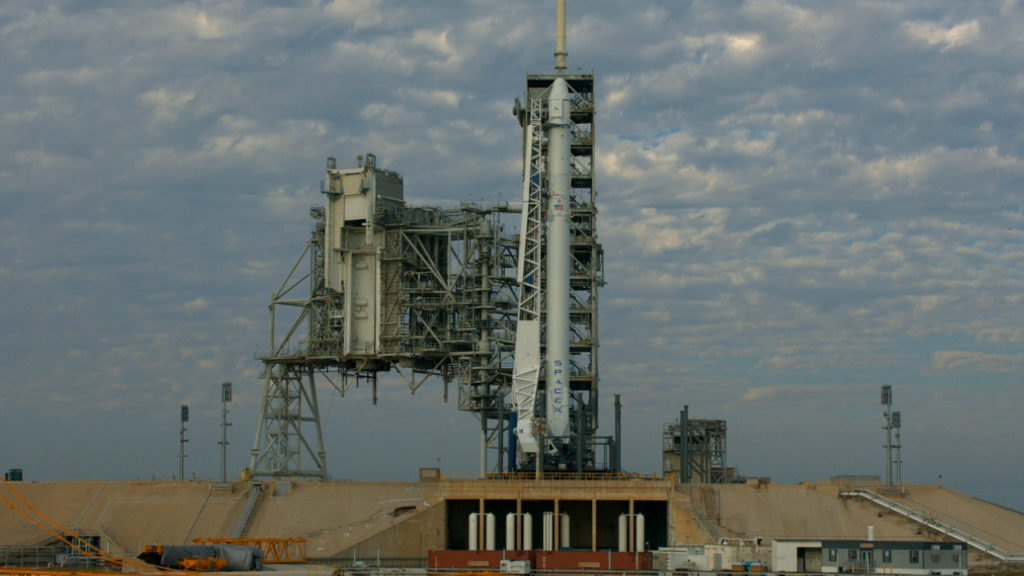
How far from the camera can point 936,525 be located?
83.8 meters

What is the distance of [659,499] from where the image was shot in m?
89.0

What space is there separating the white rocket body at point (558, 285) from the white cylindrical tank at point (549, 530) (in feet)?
20.7

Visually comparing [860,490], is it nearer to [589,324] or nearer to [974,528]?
[974,528]

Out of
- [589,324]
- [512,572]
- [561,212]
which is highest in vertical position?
[561,212]

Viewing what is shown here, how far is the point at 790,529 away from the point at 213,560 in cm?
3603

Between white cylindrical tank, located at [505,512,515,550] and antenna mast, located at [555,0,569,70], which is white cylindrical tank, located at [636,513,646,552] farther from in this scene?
antenna mast, located at [555,0,569,70]

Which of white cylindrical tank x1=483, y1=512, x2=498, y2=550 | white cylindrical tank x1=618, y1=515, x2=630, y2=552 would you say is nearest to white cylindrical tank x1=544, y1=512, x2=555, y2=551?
white cylindrical tank x1=483, y1=512, x2=498, y2=550

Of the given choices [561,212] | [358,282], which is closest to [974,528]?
[561,212]

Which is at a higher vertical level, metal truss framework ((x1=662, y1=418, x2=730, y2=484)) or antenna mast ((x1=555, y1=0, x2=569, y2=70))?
antenna mast ((x1=555, y1=0, x2=569, y2=70))

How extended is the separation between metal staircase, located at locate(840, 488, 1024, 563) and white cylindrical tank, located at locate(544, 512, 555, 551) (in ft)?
62.2

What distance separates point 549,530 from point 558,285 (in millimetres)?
16912

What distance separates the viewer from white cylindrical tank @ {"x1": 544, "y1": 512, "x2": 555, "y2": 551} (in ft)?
296

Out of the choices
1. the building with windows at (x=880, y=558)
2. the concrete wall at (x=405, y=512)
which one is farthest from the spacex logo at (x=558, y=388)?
the building with windows at (x=880, y=558)

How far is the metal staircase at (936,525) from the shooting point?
79500 millimetres
